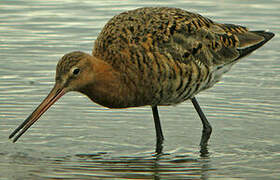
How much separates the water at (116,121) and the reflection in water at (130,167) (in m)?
0.01

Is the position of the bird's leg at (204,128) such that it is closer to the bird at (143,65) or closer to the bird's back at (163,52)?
the bird at (143,65)

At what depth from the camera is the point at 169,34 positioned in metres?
9.59

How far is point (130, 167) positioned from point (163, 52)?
146cm

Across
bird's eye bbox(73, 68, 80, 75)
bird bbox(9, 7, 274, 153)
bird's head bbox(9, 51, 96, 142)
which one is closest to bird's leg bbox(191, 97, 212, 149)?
bird bbox(9, 7, 274, 153)

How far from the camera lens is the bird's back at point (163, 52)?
916 centimetres

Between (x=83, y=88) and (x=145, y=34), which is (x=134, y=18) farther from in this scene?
(x=83, y=88)

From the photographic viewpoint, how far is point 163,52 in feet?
30.8

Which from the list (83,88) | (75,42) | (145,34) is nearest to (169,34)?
(145,34)

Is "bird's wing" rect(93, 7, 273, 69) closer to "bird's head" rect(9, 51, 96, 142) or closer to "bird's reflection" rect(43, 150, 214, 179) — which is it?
"bird's head" rect(9, 51, 96, 142)

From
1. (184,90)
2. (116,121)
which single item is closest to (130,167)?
(184,90)

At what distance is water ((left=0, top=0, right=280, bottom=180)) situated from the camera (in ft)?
28.8

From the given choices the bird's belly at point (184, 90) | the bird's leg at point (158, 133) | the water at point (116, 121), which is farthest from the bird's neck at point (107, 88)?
the bird's leg at point (158, 133)

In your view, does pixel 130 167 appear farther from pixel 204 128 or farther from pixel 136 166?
pixel 204 128

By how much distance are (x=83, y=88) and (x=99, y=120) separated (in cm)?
175
